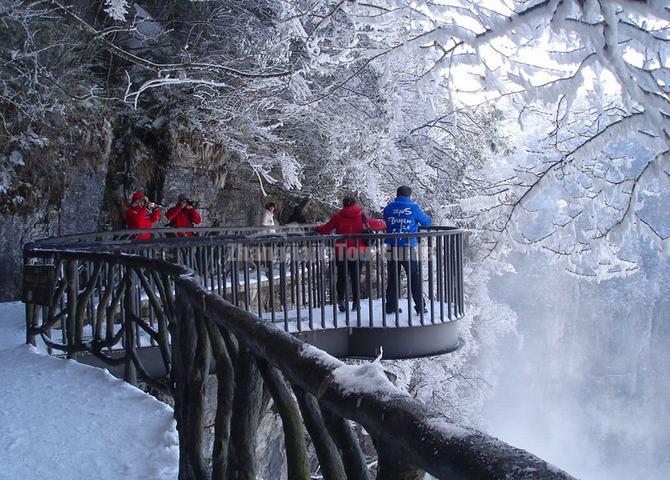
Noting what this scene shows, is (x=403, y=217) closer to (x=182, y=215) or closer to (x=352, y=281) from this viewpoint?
(x=352, y=281)

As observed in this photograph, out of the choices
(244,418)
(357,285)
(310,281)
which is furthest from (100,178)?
(244,418)

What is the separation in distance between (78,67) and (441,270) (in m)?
9.22

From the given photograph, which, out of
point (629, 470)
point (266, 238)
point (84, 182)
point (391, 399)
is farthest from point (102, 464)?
point (629, 470)

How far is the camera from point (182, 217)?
1184 cm

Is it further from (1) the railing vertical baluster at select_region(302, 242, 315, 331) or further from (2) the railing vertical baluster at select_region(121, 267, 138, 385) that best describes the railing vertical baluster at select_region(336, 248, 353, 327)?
(2) the railing vertical baluster at select_region(121, 267, 138, 385)

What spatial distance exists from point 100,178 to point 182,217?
97.4 inches

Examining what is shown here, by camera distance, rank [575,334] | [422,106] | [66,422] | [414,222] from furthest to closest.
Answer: [575,334]
[422,106]
[414,222]
[66,422]

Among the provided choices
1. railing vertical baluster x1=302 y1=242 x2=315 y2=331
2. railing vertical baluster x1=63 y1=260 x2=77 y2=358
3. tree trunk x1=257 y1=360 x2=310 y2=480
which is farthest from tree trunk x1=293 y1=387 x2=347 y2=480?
railing vertical baluster x1=302 y1=242 x2=315 y2=331

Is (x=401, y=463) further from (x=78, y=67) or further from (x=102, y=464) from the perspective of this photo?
(x=78, y=67)

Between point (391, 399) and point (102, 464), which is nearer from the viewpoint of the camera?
point (391, 399)

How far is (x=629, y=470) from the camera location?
44.0 meters

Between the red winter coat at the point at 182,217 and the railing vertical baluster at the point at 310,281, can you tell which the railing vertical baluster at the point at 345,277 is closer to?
the railing vertical baluster at the point at 310,281

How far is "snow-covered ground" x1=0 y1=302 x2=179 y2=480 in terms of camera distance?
10.5ft

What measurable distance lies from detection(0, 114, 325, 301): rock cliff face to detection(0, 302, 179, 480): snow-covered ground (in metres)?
6.78
